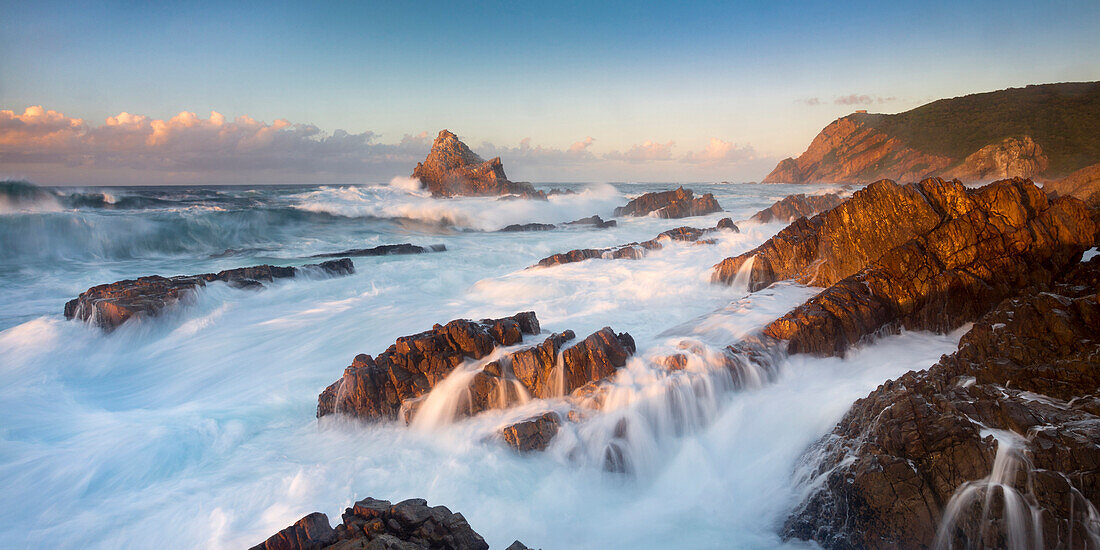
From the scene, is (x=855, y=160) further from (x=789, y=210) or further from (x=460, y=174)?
(x=789, y=210)

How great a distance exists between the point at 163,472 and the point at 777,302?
9729mm

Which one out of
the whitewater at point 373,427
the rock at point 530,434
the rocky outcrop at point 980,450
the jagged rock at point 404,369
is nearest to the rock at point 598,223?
the whitewater at point 373,427

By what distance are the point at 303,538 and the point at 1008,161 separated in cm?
5477

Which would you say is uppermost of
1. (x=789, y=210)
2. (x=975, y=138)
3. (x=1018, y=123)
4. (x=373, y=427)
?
(x=1018, y=123)

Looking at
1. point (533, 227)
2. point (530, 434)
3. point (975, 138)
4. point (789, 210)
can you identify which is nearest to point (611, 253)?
point (530, 434)

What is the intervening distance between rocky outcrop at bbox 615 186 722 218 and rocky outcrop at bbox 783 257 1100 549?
98.9 feet

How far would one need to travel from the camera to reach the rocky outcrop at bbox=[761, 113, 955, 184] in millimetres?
60572

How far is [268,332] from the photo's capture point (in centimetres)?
1122

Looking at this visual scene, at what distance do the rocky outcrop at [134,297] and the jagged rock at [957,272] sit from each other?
13.3 metres

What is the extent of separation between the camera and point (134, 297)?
37.4 feet

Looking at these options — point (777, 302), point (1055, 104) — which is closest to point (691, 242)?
point (777, 302)

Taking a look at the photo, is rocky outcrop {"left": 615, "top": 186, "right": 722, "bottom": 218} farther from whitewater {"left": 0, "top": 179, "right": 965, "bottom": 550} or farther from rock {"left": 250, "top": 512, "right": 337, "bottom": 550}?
rock {"left": 250, "top": 512, "right": 337, "bottom": 550}

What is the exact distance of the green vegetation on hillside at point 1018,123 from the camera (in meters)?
39.4

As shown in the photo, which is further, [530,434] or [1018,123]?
[1018,123]
